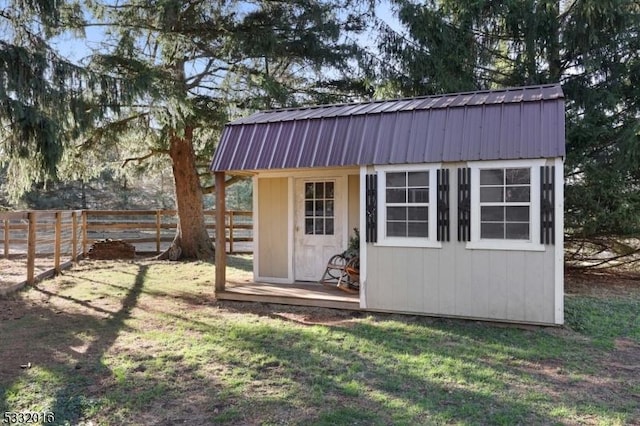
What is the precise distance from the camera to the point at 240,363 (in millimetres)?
3953

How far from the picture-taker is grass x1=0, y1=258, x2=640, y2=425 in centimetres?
303

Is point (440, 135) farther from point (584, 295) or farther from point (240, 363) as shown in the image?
point (584, 295)

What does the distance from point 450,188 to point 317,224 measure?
2.60 m

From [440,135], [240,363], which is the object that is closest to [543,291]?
[440,135]

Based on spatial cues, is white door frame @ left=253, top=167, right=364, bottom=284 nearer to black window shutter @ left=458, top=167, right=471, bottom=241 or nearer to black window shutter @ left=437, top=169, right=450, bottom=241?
black window shutter @ left=437, top=169, right=450, bottom=241

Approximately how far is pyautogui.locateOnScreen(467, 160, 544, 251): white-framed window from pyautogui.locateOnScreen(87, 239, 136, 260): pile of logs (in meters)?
9.01

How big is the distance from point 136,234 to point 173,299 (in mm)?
12552

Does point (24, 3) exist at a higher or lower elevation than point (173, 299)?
higher

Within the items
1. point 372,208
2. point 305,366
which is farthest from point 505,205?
point 305,366

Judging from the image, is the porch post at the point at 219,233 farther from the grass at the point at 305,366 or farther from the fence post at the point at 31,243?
the fence post at the point at 31,243

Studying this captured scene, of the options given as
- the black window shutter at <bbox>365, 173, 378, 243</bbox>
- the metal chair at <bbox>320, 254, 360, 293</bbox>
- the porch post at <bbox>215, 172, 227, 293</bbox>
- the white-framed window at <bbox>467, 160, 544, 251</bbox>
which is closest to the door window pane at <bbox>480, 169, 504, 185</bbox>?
the white-framed window at <bbox>467, 160, 544, 251</bbox>

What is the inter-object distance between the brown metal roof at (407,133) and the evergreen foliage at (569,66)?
9.65 ft

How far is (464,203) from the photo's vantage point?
521 cm

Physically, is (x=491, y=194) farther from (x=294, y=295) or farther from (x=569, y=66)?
(x=569, y=66)
